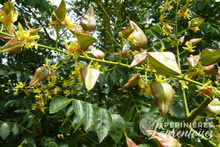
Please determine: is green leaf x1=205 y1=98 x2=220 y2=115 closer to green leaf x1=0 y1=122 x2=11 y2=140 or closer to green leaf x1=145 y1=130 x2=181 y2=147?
green leaf x1=145 y1=130 x2=181 y2=147

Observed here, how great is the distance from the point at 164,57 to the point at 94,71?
174 mm

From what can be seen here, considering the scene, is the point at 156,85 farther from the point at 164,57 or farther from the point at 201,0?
the point at 201,0

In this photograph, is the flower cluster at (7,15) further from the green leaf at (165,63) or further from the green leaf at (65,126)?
the green leaf at (65,126)

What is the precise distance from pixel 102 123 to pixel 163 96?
281 mm

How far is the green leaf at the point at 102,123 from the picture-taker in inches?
26.8

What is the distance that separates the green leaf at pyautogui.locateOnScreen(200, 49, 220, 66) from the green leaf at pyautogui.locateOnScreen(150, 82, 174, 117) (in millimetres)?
117

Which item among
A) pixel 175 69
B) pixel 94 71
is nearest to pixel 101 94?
pixel 94 71

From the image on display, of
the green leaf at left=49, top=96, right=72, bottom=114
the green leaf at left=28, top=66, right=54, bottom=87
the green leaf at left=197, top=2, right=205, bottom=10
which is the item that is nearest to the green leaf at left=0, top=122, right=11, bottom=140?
the green leaf at left=49, top=96, right=72, bottom=114

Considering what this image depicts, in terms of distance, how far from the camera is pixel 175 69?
45 centimetres

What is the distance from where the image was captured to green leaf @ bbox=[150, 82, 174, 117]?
0.49m

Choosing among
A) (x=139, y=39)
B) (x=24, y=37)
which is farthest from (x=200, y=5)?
(x=24, y=37)

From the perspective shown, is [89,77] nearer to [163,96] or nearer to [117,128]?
[163,96]

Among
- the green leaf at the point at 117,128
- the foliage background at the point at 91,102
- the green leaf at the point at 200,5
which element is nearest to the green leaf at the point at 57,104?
the foliage background at the point at 91,102

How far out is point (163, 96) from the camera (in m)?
0.50
